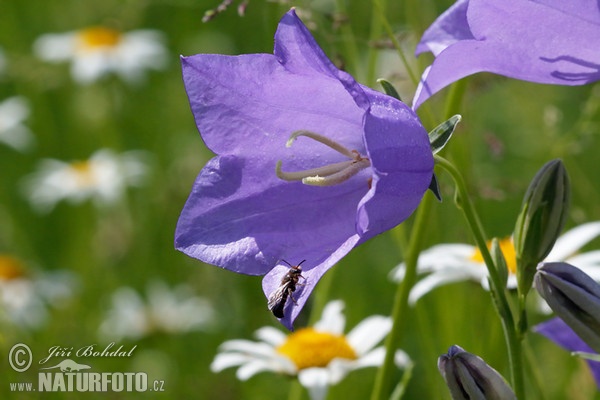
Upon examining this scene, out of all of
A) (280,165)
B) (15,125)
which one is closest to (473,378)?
(280,165)

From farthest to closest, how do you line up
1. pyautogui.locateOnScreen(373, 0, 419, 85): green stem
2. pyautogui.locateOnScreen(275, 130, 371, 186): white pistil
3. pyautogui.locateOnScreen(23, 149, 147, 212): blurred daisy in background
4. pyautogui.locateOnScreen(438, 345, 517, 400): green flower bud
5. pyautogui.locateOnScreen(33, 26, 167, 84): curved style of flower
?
pyautogui.locateOnScreen(33, 26, 167, 84): curved style of flower < pyautogui.locateOnScreen(23, 149, 147, 212): blurred daisy in background < pyautogui.locateOnScreen(373, 0, 419, 85): green stem < pyautogui.locateOnScreen(275, 130, 371, 186): white pistil < pyautogui.locateOnScreen(438, 345, 517, 400): green flower bud

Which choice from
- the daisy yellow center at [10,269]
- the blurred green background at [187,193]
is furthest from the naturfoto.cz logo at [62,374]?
the daisy yellow center at [10,269]

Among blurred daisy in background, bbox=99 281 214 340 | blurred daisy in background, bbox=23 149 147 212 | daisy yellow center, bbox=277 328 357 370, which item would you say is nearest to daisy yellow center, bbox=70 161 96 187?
blurred daisy in background, bbox=23 149 147 212

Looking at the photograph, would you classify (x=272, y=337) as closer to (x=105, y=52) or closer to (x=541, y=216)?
(x=541, y=216)

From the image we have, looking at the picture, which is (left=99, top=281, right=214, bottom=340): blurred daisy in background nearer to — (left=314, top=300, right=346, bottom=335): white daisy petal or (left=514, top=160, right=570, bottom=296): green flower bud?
(left=314, top=300, right=346, bottom=335): white daisy petal

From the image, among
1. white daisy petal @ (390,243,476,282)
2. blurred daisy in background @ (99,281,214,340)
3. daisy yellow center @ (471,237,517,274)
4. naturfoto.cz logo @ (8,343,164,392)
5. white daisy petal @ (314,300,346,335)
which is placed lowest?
blurred daisy in background @ (99,281,214,340)

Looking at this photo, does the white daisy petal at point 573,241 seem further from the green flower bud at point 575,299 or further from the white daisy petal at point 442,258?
the green flower bud at point 575,299
